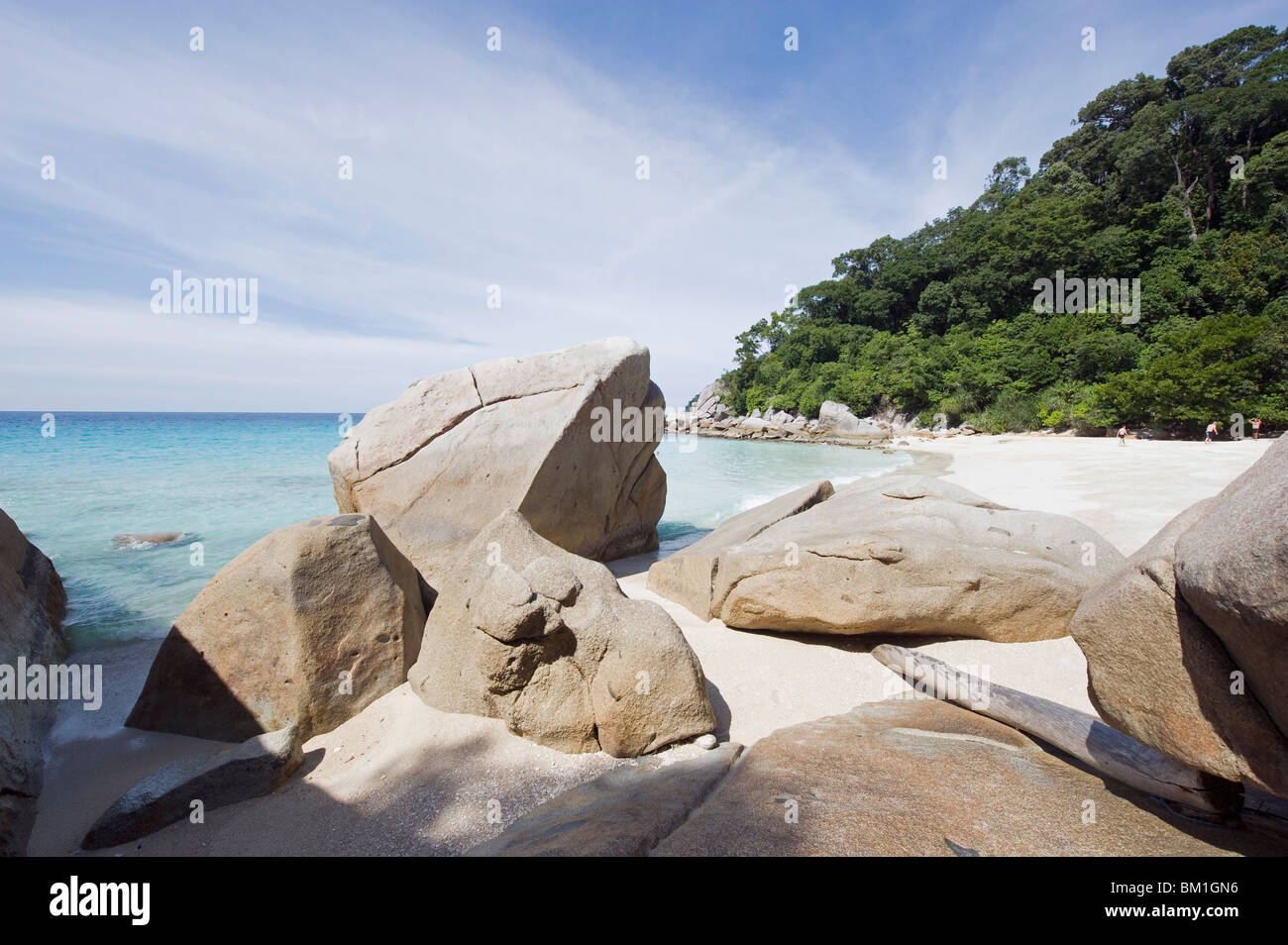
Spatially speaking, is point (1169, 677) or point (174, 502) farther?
point (174, 502)

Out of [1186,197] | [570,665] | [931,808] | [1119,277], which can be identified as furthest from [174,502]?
[1186,197]

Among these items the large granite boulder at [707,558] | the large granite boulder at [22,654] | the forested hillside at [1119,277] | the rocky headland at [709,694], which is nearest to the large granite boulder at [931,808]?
the rocky headland at [709,694]

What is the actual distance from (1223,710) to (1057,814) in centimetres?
75

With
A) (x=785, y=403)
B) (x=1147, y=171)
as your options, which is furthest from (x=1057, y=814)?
(x=1147, y=171)

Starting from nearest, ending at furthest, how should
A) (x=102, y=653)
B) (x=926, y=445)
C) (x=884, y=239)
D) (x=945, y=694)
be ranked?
(x=945, y=694) < (x=102, y=653) < (x=926, y=445) < (x=884, y=239)

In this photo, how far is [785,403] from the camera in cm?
4519

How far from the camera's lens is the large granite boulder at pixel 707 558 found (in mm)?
5430

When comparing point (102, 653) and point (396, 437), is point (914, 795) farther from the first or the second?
point (102, 653)

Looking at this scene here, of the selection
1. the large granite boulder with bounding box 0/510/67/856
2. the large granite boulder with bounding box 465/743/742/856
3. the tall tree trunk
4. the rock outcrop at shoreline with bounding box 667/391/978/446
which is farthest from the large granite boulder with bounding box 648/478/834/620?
the tall tree trunk

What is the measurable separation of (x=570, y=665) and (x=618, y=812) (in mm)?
1152

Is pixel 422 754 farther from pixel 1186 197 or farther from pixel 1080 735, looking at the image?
pixel 1186 197

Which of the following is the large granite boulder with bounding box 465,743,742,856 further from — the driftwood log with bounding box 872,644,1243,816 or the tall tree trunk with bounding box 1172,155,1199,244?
the tall tree trunk with bounding box 1172,155,1199,244

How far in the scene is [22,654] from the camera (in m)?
4.44
